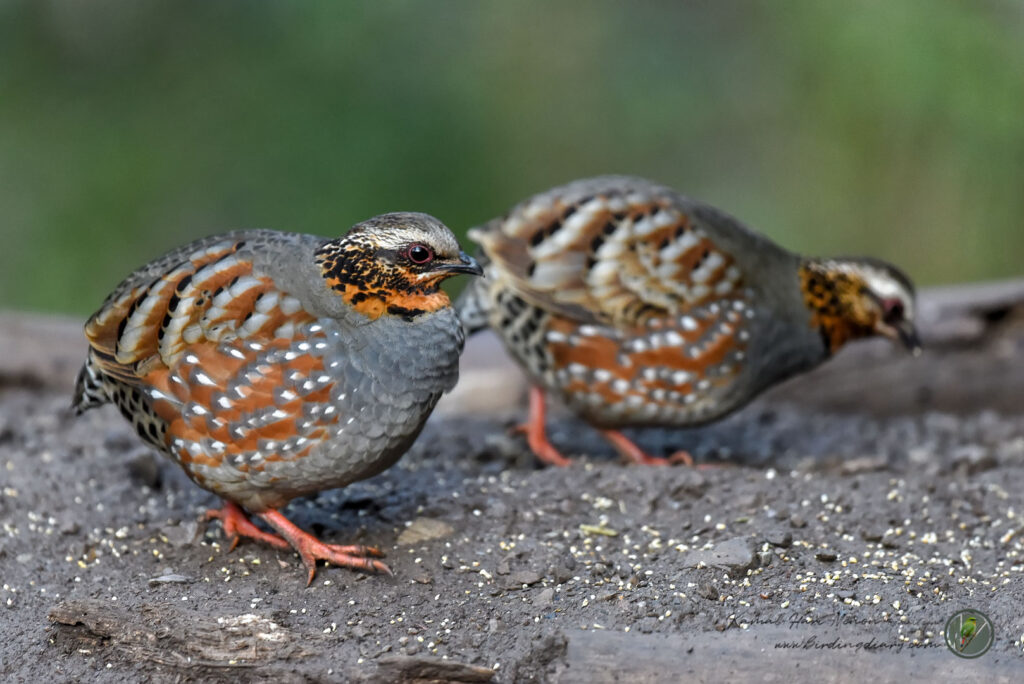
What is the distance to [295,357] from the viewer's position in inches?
172

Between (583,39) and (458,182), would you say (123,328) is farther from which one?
(583,39)

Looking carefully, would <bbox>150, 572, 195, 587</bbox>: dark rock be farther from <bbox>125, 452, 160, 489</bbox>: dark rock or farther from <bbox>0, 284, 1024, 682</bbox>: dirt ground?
<bbox>125, 452, 160, 489</bbox>: dark rock

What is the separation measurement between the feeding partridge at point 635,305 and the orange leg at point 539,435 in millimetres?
16

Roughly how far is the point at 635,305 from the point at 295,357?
205cm

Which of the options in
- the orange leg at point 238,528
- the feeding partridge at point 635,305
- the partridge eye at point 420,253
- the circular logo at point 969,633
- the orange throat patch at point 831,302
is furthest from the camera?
the orange throat patch at point 831,302

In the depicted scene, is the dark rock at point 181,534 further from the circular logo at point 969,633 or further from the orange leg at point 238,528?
the circular logo at point 969,633

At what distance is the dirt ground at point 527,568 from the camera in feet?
12.4

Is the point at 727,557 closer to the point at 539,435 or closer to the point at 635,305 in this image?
the point at 635,305

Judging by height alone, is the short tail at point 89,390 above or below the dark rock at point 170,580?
above

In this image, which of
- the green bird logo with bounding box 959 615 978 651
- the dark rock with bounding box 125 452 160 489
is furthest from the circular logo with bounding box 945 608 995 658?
the dark rock with bounding box 125 452 160 489

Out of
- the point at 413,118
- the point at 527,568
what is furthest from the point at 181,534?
the point at 413,118

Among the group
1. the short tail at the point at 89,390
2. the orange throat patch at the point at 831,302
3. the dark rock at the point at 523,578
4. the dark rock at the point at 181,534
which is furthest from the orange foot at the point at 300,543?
the orange throat patch at the point at 831,302

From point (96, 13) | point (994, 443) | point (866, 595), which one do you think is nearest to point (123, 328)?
point (866, 595)

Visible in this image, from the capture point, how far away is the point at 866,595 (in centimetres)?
419
